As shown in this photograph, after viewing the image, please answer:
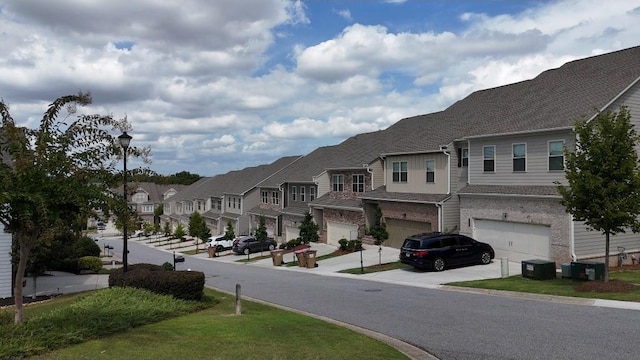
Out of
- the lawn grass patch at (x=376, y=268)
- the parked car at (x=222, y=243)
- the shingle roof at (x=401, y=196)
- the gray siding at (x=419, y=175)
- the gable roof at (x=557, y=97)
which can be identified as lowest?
the parked car at (x=222, y=243)

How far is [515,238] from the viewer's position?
25375 millimetres

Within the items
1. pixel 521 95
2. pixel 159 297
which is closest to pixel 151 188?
pixel 521 95

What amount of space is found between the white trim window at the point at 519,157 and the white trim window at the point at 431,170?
6.17 metres

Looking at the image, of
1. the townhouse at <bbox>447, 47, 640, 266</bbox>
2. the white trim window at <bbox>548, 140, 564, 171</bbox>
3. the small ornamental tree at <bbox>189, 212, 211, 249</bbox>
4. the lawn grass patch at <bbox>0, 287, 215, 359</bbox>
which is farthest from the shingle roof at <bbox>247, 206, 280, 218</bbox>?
the lawn grass patch at <bbox>0, 287, 215, 359</bbox>

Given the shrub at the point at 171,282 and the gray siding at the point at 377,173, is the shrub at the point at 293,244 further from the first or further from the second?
the shrub at the point at 171,282

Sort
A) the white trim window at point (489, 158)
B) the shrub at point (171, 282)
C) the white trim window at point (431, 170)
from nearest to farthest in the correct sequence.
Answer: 1. the shrub at point (171, 282)
2. the white trim window at point (489, 158)
3. the white trim window at point (431, 170)

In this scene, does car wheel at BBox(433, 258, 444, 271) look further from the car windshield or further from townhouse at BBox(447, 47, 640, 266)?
townhouse at BBox(447, 47, 640, 266)

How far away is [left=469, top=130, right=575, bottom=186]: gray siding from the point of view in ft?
78.5

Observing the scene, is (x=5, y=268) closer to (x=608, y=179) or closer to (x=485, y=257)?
(x=485, y=257)

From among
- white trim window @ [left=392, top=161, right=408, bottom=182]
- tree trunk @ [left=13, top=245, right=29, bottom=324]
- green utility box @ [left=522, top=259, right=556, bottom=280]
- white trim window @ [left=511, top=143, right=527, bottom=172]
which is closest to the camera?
tree trunk @ [left=13, top=245, right=29, bottom=324]

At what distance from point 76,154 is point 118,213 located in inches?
60.7

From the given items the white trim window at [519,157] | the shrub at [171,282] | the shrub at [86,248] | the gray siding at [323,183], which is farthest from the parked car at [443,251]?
the shrub at [86,248]

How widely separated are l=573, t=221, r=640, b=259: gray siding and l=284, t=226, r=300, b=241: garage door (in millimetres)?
28391

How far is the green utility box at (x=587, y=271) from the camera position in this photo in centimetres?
1862
